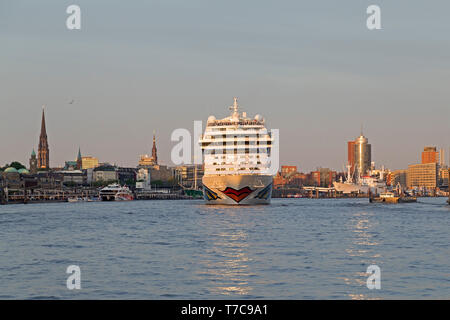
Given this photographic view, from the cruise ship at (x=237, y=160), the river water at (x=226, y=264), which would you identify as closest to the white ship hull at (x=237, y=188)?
the cruise ship at (x=237, y=160)

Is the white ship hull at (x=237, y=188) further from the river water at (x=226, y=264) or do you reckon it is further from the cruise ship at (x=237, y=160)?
the river water at (x=226, y=264)

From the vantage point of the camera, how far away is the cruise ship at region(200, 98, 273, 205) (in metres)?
99.2

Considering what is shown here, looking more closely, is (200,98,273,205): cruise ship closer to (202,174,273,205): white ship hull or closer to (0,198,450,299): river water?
(202,174,273,205): white ship hull

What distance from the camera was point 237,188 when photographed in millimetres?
97938

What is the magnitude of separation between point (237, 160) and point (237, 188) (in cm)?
659

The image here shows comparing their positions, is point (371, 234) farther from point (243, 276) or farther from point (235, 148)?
point (235, 148)

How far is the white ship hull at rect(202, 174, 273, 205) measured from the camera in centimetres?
9838

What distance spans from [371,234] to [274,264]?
2277 cm

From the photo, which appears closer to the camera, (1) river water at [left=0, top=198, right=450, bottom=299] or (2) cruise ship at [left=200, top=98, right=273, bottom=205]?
(1) river water at [left=0, top=198, right=450, bottom=299]

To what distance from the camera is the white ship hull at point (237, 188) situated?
323ft

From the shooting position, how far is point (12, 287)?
86.5ft

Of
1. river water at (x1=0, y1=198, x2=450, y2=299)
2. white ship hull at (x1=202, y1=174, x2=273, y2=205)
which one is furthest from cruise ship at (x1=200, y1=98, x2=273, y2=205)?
river water at (x1=0, y1=198, x2=450, y2=299)

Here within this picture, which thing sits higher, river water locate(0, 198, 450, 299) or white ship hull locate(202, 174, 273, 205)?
white ship hull locate(202, 174, 273, 205)
